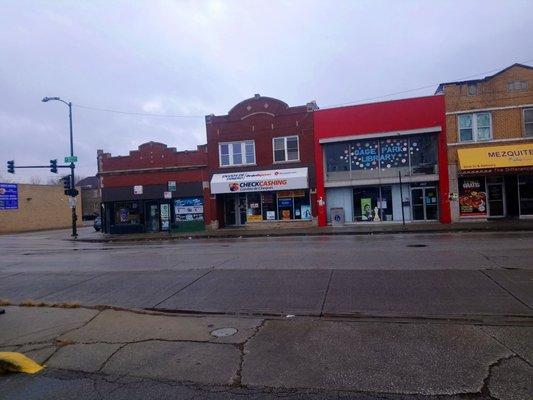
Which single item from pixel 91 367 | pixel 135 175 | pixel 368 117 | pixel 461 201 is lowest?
pixel 91 367

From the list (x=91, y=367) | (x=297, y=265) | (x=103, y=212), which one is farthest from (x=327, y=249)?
(x=103, y=212)

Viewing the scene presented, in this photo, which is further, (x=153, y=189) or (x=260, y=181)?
(x=153, y=189)

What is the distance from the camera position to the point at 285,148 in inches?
1216

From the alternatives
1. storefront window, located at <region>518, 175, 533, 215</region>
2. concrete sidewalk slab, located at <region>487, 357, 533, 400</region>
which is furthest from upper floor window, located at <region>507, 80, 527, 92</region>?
concrete sidewalk slab, located at <region>487, 357, 533, 400</region>

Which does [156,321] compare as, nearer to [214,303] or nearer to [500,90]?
[214,303]

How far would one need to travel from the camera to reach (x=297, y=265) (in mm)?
12219

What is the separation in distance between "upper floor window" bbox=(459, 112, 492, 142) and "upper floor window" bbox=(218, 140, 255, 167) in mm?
12894

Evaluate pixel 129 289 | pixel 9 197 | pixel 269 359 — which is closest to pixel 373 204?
pixel 129 289

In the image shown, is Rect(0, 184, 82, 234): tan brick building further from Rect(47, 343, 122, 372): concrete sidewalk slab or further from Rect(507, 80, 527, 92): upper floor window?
Rect(47, 343, 122, 372): concrete sidewalk slab

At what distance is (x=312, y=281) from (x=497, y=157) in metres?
20.1

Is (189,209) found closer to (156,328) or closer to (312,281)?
(312,281)

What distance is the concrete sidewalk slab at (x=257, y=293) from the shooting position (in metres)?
8.20

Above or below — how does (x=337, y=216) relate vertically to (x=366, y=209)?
below

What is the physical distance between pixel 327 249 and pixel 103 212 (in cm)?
2480
